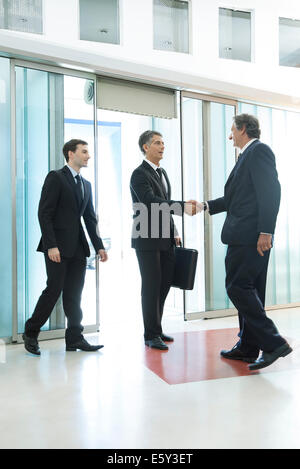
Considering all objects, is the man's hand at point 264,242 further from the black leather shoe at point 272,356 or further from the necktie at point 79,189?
the necktie at point 79,189

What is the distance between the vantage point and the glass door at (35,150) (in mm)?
3609

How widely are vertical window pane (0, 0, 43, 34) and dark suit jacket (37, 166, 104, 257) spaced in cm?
348

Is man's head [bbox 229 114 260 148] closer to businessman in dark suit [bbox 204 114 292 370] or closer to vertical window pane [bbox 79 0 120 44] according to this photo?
businessman in dark suit [bbox 204 114 292 370]

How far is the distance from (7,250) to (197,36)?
494 cm

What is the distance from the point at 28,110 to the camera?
3645 mm

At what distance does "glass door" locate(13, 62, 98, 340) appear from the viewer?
3.61 m

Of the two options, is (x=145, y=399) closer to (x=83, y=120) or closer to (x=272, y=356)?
(x=272, y=356)

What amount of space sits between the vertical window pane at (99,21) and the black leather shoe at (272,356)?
5.26 m

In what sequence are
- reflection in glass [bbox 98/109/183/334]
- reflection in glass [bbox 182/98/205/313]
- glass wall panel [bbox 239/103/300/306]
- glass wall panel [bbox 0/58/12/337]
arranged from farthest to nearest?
reflection in glass [bbox 98/109/183/334] → glass wall panel [bbox 239/103/300/306] → reflection in glass [bbox 182/98/205/313] → glass wall panel [bbox 0/58/12/337]

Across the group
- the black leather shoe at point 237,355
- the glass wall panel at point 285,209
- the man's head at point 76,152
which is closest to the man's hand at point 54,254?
the man's head at point 76,152

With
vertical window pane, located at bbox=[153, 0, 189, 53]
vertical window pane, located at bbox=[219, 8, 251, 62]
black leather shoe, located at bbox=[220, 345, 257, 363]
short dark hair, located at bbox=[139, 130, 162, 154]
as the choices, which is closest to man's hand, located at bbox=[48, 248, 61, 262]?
short dark hair, located at bbox=[139, 130, 162, 154]

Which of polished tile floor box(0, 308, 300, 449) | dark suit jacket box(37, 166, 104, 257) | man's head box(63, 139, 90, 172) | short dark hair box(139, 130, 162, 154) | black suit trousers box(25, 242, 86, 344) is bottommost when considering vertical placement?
polished tile floor box(0, 308, 300, 449)

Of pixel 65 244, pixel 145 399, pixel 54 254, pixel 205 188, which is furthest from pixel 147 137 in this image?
pixel 145 399

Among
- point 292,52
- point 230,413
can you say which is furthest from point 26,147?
point 292,52
